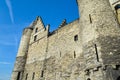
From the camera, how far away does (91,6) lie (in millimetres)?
10531

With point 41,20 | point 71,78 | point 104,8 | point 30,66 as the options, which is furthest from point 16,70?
point 104,8

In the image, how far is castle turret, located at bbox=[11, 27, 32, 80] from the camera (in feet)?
55.0

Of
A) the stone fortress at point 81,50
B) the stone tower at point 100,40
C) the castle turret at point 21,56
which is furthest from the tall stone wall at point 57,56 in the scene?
the stone tower at point 100,40

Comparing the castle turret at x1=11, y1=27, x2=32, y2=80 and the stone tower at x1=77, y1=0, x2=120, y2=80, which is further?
the castle turret at x1=11, y1=27, x2=32, y2=80

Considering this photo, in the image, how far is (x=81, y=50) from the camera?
35.4 feet

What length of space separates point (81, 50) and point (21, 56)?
10.2 meters

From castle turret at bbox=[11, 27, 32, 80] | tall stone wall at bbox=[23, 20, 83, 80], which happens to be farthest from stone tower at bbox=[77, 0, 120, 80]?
castle turret at bbox=[11, 27, 32, 80]

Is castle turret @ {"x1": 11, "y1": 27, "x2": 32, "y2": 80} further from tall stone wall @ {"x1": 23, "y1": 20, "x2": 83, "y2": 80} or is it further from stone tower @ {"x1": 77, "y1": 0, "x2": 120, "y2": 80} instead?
stone tower @ {"x1": 77, "y1": 0, "x2": 120, "y2": 80}

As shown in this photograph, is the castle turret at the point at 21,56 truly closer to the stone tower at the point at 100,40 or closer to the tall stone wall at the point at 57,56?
the tall stone wall at the point at 57,56

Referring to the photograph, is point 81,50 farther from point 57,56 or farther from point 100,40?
point 57,56

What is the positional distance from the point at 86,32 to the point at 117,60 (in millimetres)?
3131

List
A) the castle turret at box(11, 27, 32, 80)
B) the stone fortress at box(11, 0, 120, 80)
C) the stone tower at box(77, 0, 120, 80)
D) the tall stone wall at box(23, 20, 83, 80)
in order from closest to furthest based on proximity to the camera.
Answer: the stone tower at box(77, 0, 120, 80), the stone fortress at box(11, 0, 120, 80), the tall stone wall at box(23, 20, 83, 80), the castle turret at box(11, 27, 32, 80)

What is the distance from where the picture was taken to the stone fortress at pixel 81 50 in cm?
812

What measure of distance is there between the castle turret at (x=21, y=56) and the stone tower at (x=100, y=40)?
34.1ft
